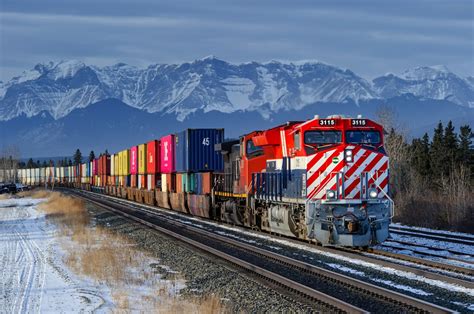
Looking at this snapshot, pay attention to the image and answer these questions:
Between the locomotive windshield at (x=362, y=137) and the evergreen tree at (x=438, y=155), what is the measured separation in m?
42.1

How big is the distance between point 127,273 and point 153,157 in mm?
→ 32076

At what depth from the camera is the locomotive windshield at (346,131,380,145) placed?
19062 millimetres

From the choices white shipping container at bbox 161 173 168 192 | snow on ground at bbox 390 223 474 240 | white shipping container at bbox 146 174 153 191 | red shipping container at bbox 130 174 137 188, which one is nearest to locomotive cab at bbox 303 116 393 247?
snow on ground at bbox 390 223 474 240

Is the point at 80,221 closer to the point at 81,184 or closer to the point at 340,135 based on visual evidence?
the point at 340,135

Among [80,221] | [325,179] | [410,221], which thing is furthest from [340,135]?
[80,221]

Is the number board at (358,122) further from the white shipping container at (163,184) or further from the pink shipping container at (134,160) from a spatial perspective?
the pink shipping container at (134,160)

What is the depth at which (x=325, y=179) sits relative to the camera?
1850cm

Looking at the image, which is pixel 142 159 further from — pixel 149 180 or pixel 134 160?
pixel 134 160

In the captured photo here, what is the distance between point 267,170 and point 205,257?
6.22 m

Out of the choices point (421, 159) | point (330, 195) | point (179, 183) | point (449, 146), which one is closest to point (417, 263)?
point (330, 195)

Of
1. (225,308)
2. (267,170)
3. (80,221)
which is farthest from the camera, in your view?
(80,221)

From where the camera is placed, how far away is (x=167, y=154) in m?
42.5

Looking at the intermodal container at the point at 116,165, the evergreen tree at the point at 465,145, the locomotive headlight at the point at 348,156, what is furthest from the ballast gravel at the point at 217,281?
the intermodal container at the point at 116,165

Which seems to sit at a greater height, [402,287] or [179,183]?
[179,183]
